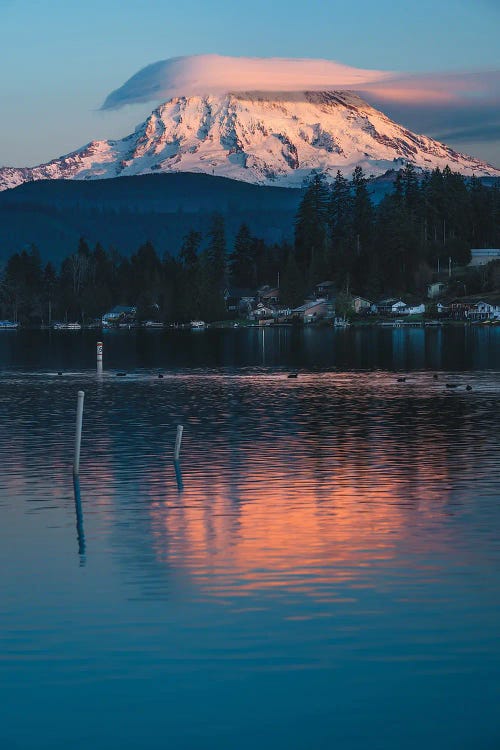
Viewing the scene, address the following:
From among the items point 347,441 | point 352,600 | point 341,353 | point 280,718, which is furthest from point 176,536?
point 341,353

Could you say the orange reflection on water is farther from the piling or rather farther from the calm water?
the piling

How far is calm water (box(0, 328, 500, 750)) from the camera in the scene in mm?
21078

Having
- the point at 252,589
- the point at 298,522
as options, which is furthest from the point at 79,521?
the point at 252,589

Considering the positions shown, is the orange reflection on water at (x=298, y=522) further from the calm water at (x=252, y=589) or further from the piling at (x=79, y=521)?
the piling at (x=79, y=521)

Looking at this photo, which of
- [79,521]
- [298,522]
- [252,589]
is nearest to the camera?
[252,589]

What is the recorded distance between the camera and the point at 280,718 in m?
21.0

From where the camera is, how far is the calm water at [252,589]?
69.2 feet

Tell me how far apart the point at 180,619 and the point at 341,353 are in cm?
13687

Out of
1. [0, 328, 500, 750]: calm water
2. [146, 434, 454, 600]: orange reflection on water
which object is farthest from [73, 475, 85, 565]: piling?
[146, 434, 454, 600]: orange reflection on water

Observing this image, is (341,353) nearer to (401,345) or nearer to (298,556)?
(401,345)

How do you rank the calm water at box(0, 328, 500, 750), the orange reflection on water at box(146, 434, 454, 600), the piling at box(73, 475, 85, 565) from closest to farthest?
the calm water at box(0, 328, 500, 750), the orange reflection on water at box(146, 434, 454, 600), the piling at box(73, 475, 85, 565)

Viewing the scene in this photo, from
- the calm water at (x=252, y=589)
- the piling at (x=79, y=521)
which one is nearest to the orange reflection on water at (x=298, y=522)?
the calm water at (x=252, y=589)

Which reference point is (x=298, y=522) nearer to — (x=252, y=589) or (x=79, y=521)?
(x=79, y=521)

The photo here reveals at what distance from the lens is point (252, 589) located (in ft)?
93.9
